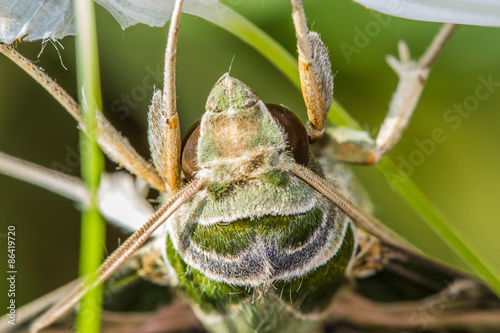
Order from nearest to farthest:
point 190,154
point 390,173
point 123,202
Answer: point 190,154
point 390,173
point 123,202

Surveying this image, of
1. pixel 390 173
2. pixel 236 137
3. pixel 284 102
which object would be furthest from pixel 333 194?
pixel 284 102

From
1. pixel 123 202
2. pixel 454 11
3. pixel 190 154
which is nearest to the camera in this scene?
pixel 190 154

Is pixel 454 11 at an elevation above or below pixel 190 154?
below

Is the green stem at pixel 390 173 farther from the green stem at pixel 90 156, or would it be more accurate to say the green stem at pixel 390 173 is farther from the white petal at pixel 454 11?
the white petal at pixel 454 11

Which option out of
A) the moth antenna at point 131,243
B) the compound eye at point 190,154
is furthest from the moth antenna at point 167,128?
the moth antenna at point 131,243

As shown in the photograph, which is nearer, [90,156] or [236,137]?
[236,137]

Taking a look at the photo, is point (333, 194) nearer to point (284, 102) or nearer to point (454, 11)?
point (454, 11)

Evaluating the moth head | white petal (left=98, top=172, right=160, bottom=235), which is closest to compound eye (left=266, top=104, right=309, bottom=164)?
the moth head

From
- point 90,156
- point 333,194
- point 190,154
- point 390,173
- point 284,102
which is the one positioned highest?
point 90,156
